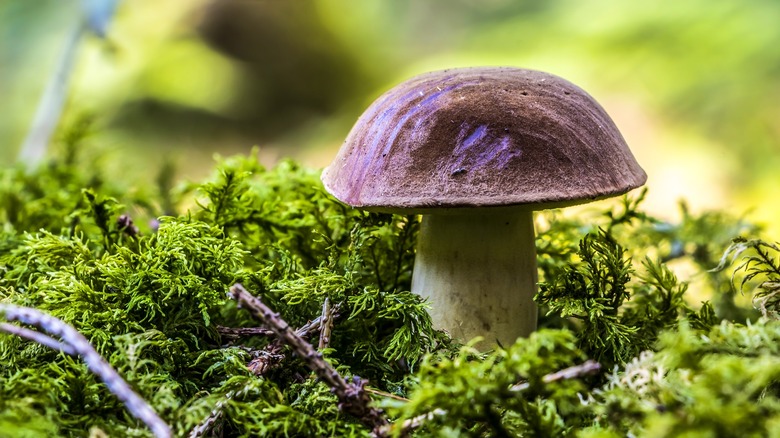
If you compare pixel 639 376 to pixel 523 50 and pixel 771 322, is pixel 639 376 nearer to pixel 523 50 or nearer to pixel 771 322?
pixel 771 322

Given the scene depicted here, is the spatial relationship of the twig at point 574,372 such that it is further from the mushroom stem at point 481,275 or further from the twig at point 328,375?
the mushroom stem at point 481,275

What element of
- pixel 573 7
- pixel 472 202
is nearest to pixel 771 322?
pixel 472 202

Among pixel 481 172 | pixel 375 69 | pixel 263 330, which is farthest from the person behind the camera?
pixel 375 69

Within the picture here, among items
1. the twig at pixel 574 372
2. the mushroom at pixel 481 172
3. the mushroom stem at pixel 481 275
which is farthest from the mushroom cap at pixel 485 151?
the twig at pixel 574 372

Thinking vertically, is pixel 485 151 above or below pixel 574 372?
above

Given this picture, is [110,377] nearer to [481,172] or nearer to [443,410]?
[443,410]

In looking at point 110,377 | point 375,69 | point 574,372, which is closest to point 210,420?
point 110,377
